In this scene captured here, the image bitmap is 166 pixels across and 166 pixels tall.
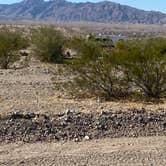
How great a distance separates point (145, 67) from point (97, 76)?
179 centimetres

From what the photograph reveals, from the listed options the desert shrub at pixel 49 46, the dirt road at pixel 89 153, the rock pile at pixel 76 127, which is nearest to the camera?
the dirt road at pixel 89 153

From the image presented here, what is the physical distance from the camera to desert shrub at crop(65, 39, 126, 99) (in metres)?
19.4

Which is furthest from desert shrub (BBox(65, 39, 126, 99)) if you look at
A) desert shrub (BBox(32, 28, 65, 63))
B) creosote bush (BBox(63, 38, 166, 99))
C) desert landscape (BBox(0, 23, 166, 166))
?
desert shrub (BBox(32, 28, 65, 63))

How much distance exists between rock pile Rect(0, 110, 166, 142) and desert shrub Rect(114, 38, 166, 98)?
5595 mm

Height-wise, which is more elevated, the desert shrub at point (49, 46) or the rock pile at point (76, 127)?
the rock pile at point (76, 127)

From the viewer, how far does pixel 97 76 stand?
767 inches

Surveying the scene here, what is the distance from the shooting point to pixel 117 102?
18297mm

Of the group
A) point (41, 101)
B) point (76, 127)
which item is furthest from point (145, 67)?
point (76, 127)

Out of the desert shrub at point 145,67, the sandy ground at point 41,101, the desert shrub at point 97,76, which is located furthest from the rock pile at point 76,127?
the desert shrub at point 97,76

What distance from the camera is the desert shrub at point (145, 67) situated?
19109 millimetres

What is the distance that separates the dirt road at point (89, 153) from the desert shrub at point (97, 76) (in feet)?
27.3

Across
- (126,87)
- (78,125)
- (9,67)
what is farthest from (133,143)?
(9,67)

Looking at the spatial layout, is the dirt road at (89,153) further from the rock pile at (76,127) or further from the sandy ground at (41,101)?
the sandy ground at (41,101)

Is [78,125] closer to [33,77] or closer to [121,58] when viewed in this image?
[121,58]
